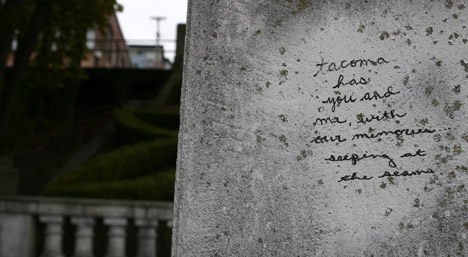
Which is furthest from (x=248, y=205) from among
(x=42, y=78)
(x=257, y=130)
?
(x=42, y=78)

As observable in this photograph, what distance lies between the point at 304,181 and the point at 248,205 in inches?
6.8

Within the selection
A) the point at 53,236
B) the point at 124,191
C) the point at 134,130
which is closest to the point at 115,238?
the point at 53,236

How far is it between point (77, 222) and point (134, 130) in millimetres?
5947

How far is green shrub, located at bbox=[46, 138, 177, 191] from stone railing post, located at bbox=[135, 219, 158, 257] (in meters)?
2.00

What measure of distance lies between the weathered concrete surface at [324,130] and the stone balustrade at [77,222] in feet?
11.3

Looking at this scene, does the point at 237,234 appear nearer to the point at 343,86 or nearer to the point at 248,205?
the point at 248,205

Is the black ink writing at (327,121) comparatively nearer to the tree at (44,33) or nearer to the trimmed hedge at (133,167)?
the trimmed hedge at (133,167)

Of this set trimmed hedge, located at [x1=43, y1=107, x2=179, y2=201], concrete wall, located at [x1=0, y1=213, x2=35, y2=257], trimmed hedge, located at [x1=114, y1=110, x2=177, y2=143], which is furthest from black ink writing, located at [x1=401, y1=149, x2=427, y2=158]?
trimmed hedge, located at [x1=114, y1=110, x2=177, y2=143]

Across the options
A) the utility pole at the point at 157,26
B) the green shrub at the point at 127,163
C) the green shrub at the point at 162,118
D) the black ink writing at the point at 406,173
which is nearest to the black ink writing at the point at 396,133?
the black ink writing at the point at 406,173

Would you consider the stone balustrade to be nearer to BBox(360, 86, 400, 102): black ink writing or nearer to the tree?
→ BBox(360, 86, 400, 102): black ink writing

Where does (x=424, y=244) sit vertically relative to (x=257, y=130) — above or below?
below

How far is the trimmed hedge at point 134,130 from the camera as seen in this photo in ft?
34.1

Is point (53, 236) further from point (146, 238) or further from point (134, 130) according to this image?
point (134, 130)

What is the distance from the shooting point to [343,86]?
166 centimetres
